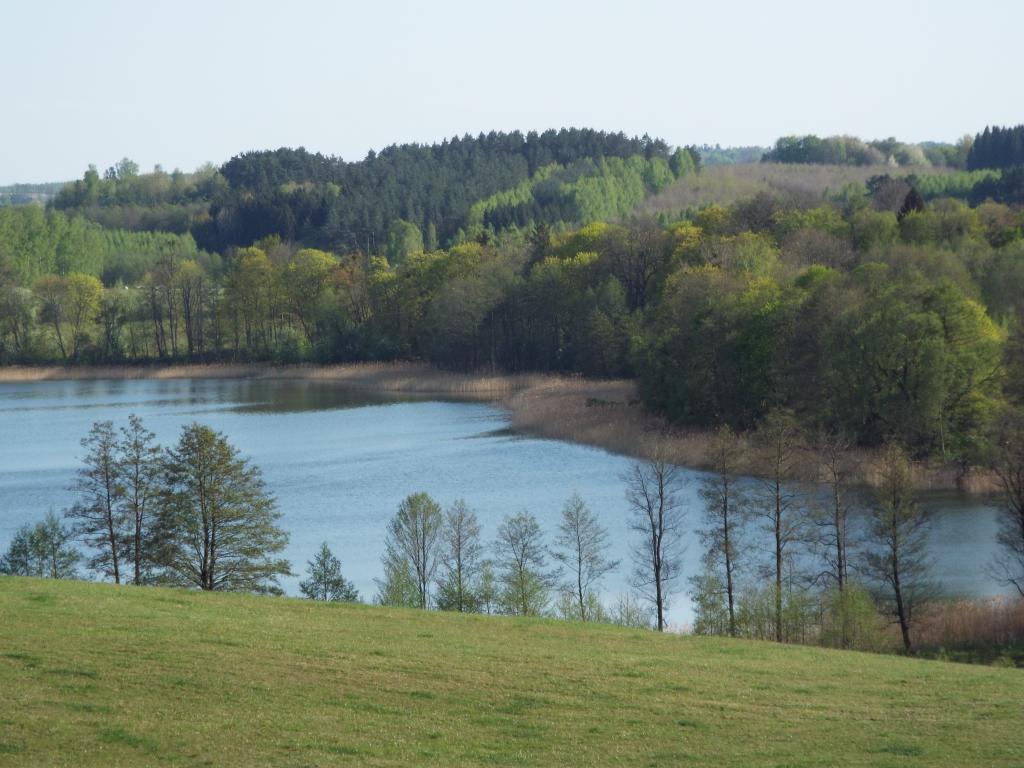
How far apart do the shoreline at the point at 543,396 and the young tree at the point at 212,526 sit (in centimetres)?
1513

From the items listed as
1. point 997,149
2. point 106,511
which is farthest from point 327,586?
point 997,149

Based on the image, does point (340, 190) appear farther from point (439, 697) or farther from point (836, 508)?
point (439, 697)

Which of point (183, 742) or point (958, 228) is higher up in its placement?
point (958, 228)

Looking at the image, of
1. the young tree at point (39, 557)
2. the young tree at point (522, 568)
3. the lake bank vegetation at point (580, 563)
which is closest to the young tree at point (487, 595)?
the lake bank vegetation at point (580, 563)

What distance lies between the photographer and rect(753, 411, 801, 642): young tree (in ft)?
90.9

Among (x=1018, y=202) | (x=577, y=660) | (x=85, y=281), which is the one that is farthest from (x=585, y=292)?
(x=577, y=660)

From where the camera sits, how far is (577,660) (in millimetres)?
17562

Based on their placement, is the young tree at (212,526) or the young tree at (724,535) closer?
the young tree at (212,526)

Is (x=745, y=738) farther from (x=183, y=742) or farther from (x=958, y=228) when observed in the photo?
(x=958, y=228)

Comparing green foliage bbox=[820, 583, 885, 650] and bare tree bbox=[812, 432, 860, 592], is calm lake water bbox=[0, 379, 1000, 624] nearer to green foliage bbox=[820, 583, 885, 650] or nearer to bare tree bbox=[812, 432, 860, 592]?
bare tree bbox=[812, 432, 860, 592]

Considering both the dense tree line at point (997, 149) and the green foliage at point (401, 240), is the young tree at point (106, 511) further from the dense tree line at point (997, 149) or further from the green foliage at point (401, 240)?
the dense tree line at point (997, 149)

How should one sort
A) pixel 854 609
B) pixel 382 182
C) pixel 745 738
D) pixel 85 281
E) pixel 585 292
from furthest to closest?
pixel 382 182
pixel 85 281
pixel 585 292
pixel 854 609
pixel 745 738

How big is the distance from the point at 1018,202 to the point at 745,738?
8819 centimetres

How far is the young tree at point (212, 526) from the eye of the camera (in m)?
26.9
